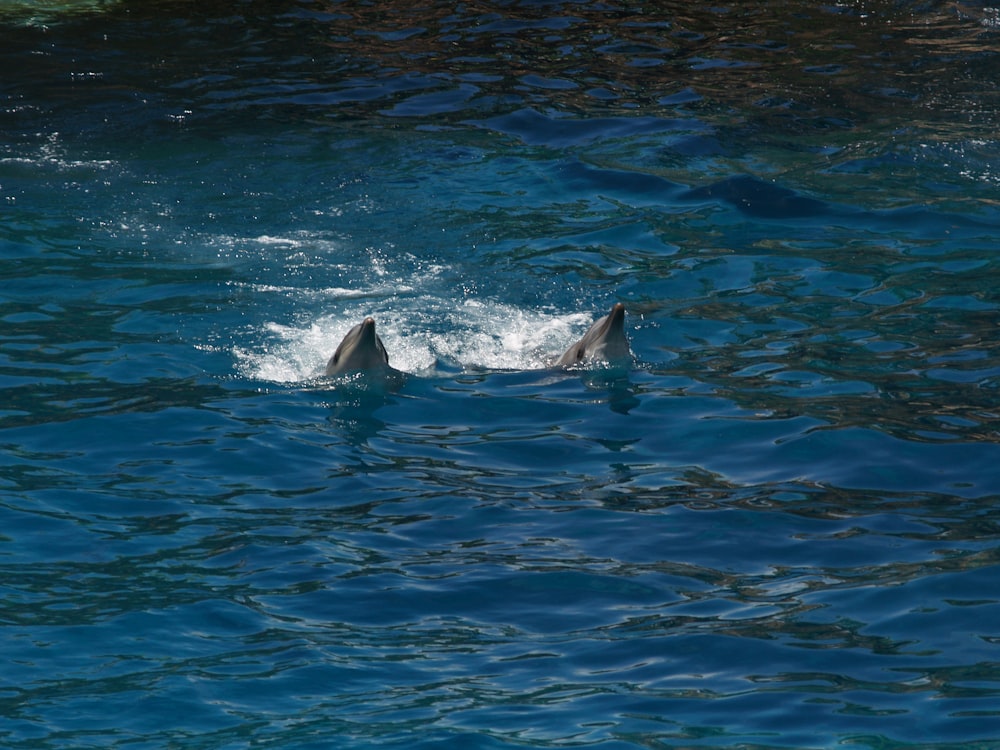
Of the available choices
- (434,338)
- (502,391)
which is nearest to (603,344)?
(502,391)

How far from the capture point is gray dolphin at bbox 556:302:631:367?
10.2 m

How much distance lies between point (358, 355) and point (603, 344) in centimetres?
193

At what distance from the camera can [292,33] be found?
2002cm

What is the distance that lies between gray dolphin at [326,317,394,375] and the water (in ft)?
0.53

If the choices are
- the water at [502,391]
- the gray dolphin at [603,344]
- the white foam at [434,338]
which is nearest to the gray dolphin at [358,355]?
the water at [502,391]

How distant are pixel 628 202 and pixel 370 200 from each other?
284cm

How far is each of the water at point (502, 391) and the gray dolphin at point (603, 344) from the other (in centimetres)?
18

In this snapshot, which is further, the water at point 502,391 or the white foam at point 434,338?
the white foam at point 434,338

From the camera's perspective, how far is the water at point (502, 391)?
624 cm

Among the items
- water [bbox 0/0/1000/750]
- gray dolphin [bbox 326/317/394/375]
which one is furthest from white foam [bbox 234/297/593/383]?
gray dolphin [bbox 326/317/394/375]

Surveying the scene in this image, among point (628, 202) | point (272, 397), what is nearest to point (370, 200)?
point (628, 202)

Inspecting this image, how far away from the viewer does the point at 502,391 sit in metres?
10.3

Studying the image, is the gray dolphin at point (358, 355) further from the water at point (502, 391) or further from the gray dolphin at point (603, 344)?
the gray dolphin at point (603, 344)

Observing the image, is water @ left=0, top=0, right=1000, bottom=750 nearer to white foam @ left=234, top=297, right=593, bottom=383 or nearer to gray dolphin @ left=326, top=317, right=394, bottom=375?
white foam @ left=234, top=297, right=593, bottom=383
